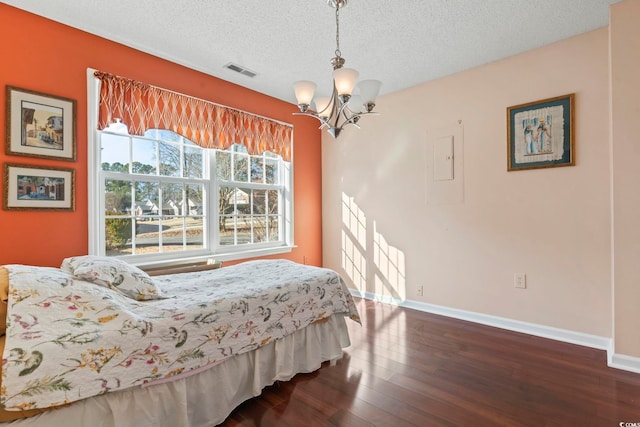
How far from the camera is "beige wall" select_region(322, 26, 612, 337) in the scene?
2545 millimetres

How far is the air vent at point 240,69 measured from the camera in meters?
3.04

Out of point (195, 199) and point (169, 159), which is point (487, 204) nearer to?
point (195, 199)

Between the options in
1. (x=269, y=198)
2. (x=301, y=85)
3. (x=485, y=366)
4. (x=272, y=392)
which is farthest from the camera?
(x=269, y=198)

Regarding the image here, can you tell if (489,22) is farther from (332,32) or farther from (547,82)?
(332,32)

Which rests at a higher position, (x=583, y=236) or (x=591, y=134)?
(x=591, y=134)

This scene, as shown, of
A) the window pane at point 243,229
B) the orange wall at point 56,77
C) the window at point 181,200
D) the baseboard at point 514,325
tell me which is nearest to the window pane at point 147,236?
the window at point 181,200

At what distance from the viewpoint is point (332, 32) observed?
2.48 metres

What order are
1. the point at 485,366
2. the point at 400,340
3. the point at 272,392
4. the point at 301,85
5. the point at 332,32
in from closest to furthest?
the point at 272,392 → the point at 301,85 → the point at 485,366 → the point at 332,32 → the point at 400,340

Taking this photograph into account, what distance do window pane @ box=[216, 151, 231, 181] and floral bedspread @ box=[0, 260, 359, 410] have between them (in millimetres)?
1633

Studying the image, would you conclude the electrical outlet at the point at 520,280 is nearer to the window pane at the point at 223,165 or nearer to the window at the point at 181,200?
the window at the point at 181,200

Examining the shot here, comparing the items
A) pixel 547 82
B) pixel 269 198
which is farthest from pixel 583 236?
pixel 269 198

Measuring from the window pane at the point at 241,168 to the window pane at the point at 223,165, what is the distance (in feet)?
0.28

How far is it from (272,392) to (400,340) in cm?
128

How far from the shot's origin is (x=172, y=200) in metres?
3.04
